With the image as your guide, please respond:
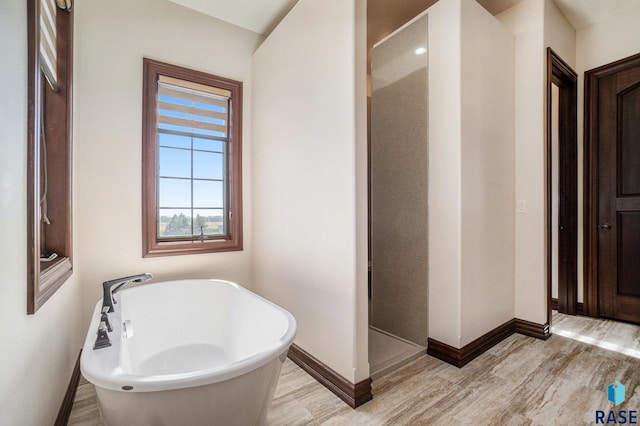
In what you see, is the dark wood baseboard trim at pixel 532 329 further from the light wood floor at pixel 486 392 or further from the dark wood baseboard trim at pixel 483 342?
the light wood floor at pixel 486 392

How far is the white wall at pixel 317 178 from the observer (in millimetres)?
1721

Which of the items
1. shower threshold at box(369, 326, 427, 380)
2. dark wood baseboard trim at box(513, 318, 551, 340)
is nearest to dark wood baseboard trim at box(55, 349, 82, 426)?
shower threshold at box(369, 326, 427, 380)

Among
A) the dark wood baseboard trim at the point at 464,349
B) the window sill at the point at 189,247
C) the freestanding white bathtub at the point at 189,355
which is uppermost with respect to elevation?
the window sill at the point at 189,247

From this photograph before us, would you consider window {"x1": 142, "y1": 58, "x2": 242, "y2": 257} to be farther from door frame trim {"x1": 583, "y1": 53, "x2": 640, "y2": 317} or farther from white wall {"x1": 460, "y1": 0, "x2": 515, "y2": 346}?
door frame trim {"x1": 583, "y1": 53, "x2": 640, "y2": 317}

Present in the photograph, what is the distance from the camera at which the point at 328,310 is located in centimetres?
190

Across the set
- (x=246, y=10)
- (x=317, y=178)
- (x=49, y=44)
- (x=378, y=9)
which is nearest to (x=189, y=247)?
(x=317, y=178)

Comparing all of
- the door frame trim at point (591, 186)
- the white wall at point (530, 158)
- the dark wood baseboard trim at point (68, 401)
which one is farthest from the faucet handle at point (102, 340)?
the door frame trim at point (591, 186)

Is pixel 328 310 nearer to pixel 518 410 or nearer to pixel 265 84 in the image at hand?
pixel 518 410

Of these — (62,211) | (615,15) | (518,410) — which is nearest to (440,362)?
(518,410)

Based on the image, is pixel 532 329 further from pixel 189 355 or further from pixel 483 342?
pixel 189 355

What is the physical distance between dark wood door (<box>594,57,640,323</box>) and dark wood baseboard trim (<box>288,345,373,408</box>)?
111 inches

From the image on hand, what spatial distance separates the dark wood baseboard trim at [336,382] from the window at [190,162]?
127 centimetres

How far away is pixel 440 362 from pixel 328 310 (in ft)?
3.23

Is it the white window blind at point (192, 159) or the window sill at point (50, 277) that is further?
the white window blind at point (192, 159)
